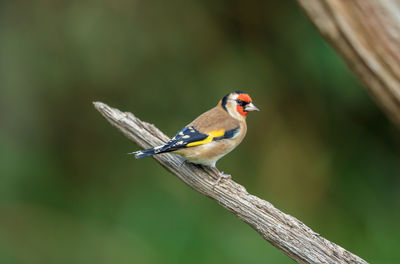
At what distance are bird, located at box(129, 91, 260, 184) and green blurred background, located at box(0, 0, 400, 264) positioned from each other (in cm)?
162

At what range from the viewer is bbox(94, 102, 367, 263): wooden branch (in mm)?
2428

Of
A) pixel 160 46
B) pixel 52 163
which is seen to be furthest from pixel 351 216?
pixel 52 163

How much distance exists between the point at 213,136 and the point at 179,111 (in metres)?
2.06

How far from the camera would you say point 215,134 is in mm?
2971

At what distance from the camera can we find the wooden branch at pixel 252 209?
243 centimetres

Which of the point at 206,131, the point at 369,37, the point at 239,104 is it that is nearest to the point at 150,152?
the point at 206,131

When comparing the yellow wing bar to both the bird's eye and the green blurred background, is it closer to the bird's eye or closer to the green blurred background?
the bird's eye

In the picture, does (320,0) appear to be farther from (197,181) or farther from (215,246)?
(215,246)

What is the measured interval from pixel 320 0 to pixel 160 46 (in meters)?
2.32

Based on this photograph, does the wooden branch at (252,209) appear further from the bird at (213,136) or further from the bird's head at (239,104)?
the bird's head at (239,104)

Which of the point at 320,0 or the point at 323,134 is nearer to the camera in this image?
the point at 320,0

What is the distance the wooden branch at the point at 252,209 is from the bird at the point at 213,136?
0.07 meters

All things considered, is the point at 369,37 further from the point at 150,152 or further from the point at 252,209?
the point at 150,152

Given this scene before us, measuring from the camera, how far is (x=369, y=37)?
9.30ft
